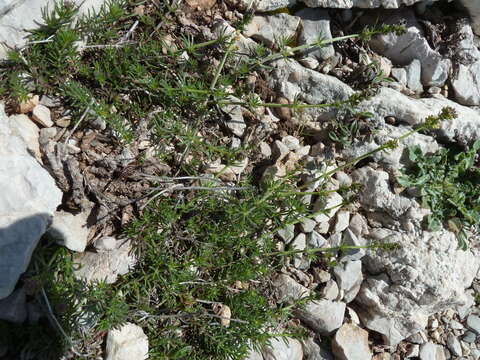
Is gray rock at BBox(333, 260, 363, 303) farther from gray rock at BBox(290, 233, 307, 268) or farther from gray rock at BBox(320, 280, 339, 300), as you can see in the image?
gray rock at BBox(290, 233, 307, 268)

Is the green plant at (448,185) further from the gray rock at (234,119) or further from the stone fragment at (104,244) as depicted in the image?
the stone fragment at (104,244)

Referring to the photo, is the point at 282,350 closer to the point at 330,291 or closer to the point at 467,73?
the point at 330,291

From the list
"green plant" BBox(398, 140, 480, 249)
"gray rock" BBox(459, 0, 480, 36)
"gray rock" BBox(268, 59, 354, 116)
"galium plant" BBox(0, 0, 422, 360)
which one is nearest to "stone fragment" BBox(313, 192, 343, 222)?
"galium plant" BBox(0, 0, 422, 360)

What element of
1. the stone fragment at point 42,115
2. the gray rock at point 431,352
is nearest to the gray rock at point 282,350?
the gray rock at point 431,352

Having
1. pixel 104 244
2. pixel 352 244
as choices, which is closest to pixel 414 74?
pixel 352 244

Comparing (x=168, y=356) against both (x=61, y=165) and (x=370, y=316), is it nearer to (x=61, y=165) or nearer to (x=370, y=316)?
(x=61, y=165)

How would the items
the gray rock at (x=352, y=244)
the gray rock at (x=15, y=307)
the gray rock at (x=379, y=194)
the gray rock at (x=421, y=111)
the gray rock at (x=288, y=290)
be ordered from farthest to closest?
the gray rock at (x=421, y=111) < the gray rock at (x=379, y=194) < the gray rock at (x=352, y=244) < the gray rock at (x=288, y=290) < the gray rock at (x=15, y=307)
